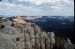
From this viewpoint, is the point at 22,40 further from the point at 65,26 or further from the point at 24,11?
the point at 65,26

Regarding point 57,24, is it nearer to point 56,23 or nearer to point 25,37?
point 56,23

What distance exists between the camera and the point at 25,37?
7.68 feet

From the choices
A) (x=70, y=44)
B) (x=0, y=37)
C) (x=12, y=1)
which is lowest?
(x=70, y=44)

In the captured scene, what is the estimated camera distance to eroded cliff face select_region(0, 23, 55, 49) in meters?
2.30

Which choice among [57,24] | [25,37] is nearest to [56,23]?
[57,24]

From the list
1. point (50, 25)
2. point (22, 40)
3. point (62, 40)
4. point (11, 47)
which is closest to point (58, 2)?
point (50, 25)

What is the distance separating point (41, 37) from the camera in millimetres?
2371

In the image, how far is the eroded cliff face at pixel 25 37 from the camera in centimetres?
230

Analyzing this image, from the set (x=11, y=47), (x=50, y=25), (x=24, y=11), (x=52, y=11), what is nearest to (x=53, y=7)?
(x=52, y=11)

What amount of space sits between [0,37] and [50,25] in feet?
2.18

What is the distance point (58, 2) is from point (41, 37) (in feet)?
1.69

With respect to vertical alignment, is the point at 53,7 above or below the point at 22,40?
above

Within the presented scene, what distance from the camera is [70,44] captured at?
2.41 meters

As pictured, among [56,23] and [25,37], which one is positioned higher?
[56,23]
